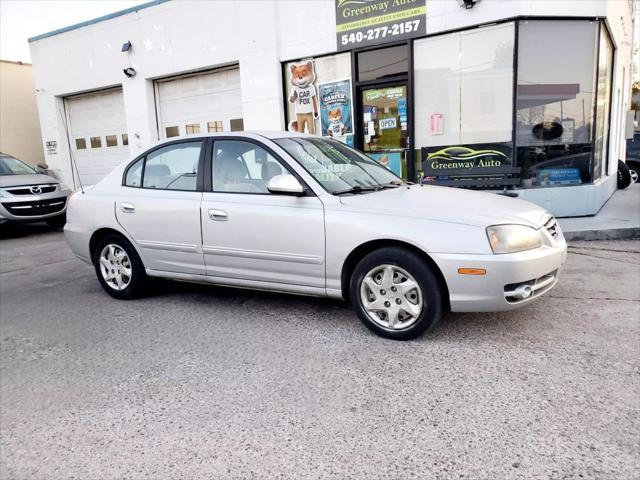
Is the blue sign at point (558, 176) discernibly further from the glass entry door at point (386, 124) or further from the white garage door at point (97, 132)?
the white garage door at point (97, 132)

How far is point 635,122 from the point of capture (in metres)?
16.2

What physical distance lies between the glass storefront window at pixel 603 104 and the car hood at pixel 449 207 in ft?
18.6

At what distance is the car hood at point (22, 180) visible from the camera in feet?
32.9

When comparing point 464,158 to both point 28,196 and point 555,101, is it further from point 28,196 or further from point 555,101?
point 28,196

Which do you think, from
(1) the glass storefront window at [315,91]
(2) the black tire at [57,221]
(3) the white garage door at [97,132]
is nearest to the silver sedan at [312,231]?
(1) the glass storefront window at [315,91]

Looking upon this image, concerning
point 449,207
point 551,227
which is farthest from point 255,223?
point 551,227

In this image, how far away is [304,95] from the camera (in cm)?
1067

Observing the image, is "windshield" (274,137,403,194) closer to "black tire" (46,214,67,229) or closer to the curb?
the curb

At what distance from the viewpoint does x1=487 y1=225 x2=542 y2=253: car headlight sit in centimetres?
355

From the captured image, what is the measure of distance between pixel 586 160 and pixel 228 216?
6677mm

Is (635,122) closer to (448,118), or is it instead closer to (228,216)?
(448,118)

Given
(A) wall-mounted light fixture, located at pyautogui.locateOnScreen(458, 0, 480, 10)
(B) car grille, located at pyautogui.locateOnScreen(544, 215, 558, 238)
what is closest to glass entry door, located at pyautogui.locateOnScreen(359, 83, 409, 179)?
(A) wall-mounted light fixture, located at pyautogui.locateOnScreen(458, 0, 480, 10)

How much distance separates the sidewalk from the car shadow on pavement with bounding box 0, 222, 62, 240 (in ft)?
32.3

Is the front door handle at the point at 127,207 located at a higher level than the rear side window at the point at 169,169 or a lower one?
lower
